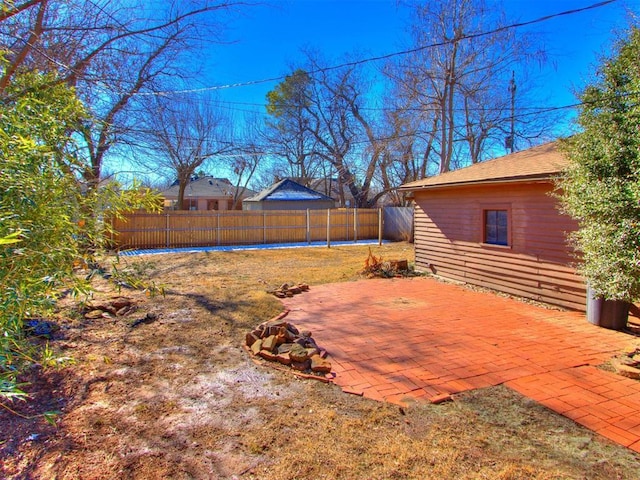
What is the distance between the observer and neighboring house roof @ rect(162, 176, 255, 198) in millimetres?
30125

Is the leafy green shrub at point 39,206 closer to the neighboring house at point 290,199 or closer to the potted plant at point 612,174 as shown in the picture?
Answer: the potted plant at point 612,174

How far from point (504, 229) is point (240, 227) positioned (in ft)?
36.5

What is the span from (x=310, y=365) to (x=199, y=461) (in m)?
1.51

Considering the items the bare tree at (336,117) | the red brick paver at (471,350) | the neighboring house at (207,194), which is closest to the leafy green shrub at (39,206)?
the red brick paver at (471,350)

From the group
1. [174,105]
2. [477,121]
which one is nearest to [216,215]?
[174,105]

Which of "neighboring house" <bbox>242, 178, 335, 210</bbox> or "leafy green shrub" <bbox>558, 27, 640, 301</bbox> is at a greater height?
"neighboring house" <bbox>242, 178, 335, 210</bbox>

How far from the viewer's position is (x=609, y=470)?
207 centimetres

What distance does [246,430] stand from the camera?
2.47 m

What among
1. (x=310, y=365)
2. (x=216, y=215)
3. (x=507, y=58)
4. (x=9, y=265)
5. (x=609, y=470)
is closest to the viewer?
(x=9, y=265)

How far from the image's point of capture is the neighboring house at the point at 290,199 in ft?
68.8

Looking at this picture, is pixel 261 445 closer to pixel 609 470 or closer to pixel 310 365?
pixel 310 365

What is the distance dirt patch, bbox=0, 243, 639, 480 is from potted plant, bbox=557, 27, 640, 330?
168 cm

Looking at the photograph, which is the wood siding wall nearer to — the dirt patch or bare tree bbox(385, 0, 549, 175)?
the dirt patch

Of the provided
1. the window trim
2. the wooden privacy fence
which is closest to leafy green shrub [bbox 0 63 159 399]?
the window trim
